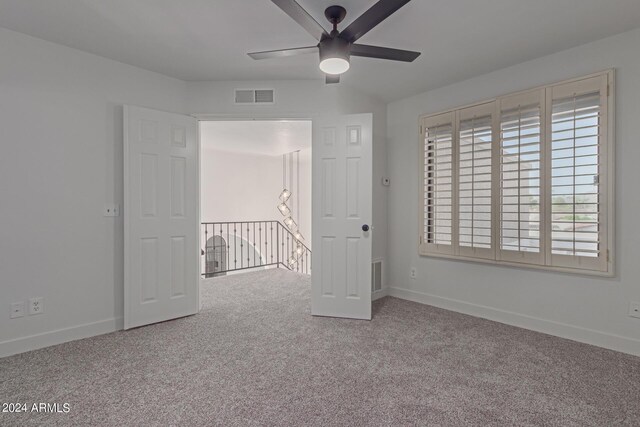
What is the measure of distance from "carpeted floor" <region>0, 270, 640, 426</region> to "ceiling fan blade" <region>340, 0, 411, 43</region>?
2.26 m

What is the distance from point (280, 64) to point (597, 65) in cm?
281

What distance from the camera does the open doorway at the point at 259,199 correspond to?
24.3ft

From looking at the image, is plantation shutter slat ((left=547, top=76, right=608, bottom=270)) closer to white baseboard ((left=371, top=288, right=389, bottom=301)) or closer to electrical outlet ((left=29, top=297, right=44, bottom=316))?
white baseboard ((left=371, top=288, right=389, bottom=301))

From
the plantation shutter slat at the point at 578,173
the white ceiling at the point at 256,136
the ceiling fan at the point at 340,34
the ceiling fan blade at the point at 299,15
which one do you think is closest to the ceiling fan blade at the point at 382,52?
the ceiling fan at the point at 340,34

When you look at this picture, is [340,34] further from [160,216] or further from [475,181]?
[160,216]

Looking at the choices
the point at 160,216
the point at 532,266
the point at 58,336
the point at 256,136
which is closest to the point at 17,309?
the point at 58,336

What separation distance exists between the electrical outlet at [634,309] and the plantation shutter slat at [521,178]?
0.67 m

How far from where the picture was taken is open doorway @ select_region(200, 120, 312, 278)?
740 centimetres

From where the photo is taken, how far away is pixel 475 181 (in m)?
3.33

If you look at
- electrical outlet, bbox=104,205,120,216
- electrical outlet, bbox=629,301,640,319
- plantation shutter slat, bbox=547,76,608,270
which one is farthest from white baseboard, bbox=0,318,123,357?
electrical outlet, bbox=629,301,640,319

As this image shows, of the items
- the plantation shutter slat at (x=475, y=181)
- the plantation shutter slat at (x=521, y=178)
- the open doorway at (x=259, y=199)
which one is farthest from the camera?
the open doorway at (x=259, y=199)

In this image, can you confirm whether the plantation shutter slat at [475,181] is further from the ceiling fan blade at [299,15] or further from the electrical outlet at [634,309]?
the ceiling fan blade at [299,15]

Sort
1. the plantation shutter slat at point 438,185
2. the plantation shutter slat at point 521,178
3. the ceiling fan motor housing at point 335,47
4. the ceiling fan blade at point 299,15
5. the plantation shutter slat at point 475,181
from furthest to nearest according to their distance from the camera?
1. the plantation shutter slat at point 438,185
2. the plantation shutter slat at point 475,181
3. the plantation shutter slat at point 521,178
4. the ceiling fan motor housing at point 335,47
5. the ceiling fan blade at point 299,15

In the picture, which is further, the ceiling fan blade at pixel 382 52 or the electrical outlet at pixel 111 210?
the electrical outlet at pixel 111 210
